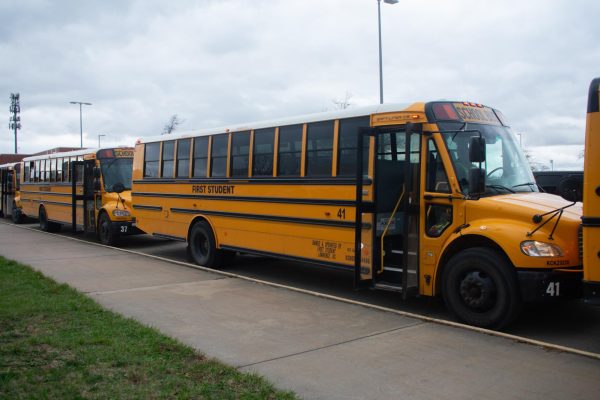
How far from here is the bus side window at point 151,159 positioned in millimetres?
12484

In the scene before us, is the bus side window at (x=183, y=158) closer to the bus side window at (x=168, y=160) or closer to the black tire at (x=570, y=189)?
the bus side window at (x=168, y=160)

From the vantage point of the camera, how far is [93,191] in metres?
15.6

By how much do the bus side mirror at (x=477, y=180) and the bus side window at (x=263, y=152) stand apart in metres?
3.77

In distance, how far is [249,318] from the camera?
6.82 meters

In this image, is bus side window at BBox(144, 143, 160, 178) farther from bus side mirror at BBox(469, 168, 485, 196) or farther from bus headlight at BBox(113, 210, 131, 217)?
bus side mirror at BBox(469, 168, 485, 196)

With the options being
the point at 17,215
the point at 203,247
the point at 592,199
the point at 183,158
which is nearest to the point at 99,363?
the point at 592,199

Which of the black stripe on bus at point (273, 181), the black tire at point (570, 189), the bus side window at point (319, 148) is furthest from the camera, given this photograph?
the bus side window at point (319, 148)

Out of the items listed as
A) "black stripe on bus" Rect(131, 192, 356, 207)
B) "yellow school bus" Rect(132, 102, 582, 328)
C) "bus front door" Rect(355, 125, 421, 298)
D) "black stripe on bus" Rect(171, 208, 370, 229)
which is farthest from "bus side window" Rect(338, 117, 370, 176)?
"black stripe on bus" Rect(171, 208, 370, 229)

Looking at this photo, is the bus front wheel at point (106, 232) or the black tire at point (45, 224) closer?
the bus front wheel at point (106, 232)

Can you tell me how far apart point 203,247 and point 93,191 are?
19.4 ft

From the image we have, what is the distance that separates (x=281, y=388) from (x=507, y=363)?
6.87 ft

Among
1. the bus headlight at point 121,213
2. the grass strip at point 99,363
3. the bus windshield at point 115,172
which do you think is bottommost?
the grass strip at point 99,363

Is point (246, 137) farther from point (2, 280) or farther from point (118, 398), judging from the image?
point (118, 398)

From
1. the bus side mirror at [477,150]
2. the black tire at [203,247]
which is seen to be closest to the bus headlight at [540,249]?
the bus side mirror at [477,150]
